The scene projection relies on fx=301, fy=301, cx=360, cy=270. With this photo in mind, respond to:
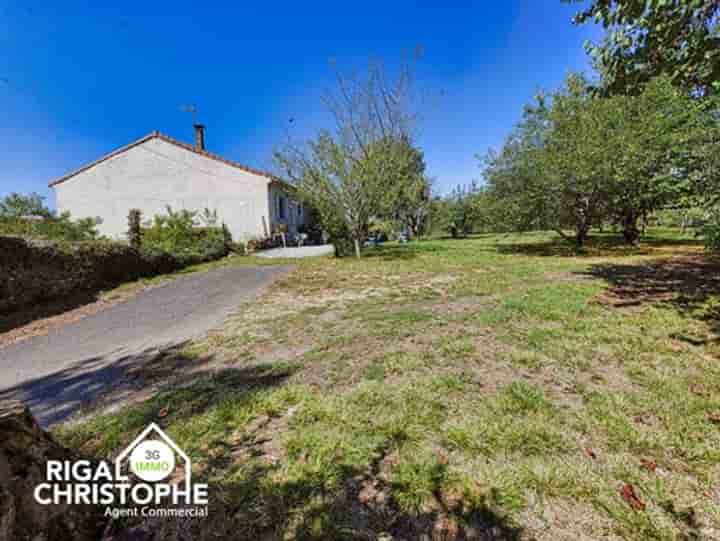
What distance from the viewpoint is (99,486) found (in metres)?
1.59

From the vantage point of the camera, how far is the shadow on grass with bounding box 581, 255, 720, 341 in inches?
187

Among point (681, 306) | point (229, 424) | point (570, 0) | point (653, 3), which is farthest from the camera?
point (681, 306)

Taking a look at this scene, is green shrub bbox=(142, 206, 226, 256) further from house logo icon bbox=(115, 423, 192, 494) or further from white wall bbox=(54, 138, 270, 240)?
house logo icon bbox=(115, 423, 192, 494)

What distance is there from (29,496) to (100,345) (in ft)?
13.8

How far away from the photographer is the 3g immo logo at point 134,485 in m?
1.38

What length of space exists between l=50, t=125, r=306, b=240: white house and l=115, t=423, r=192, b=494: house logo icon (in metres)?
16.4

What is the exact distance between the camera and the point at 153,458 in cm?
200

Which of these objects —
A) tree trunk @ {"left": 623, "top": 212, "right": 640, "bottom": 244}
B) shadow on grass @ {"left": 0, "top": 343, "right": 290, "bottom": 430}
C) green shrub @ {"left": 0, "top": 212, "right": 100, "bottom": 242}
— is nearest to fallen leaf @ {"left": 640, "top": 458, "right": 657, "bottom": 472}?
shadow on grass @ {"left": 0, "top": 343, "right": 290, "bottom": 430}

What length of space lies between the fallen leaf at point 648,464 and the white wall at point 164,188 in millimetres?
18127

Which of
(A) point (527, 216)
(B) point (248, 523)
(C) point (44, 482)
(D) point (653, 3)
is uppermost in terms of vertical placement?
(D) point (653, 3)

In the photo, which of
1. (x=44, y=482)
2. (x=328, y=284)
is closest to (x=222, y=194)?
(x=328, y=284)

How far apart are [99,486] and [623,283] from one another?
883cm

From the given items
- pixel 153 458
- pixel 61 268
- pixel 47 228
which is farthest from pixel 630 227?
pixel 47 228

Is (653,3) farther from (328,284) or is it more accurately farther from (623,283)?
(328,284)
